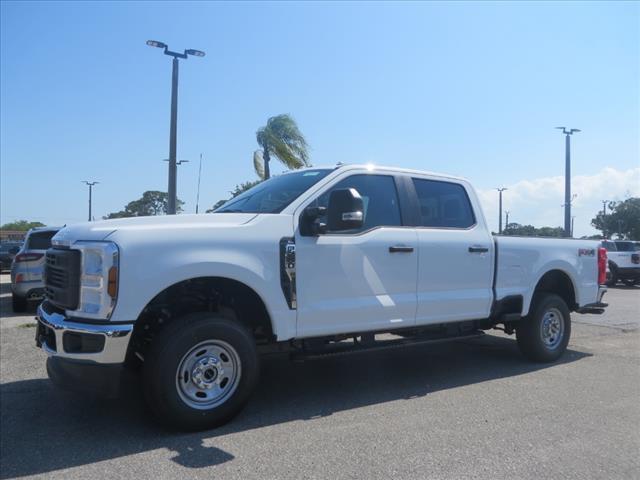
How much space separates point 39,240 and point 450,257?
8.54 m

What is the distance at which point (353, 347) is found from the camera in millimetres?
4879

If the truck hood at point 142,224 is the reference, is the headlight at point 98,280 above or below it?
below

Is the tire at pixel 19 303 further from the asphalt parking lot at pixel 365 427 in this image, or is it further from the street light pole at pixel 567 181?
the street light pole at pixel 567 181

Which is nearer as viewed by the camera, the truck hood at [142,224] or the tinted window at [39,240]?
the truck hood at [142,224]

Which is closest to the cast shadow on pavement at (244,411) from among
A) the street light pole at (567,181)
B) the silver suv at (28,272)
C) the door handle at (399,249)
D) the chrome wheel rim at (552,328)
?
the chrome wheel rim at (552,328)

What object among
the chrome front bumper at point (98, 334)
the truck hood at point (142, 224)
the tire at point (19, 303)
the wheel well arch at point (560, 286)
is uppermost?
the truck hood at point (142, 224)

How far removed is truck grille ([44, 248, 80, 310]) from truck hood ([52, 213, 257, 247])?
110 mm

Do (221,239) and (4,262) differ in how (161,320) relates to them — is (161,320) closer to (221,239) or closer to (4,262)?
(221,239)

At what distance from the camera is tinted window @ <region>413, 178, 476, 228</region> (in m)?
5.56

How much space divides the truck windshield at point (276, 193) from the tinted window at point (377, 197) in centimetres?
31

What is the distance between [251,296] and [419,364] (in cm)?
276

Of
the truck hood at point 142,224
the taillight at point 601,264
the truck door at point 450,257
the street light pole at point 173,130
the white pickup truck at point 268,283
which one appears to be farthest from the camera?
the street light pole at point 173,130

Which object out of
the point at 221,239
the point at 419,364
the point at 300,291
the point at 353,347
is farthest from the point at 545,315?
the point at 221,239

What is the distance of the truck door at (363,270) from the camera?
449 centimetres
